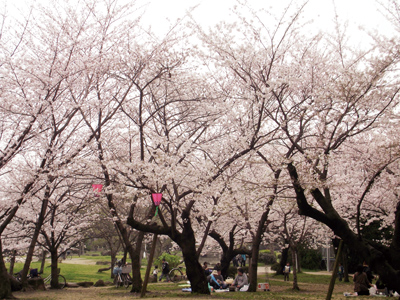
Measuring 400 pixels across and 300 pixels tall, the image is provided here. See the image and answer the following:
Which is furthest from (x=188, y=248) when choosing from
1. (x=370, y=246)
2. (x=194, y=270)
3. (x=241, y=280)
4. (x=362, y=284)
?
(x=362, y=284)

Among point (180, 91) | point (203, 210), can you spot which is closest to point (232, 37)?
point (180, 91)

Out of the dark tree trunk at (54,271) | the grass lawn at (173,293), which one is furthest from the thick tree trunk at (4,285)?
the dark tree trunk at (54,271)

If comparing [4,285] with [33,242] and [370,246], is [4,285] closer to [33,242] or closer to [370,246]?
[33,242]

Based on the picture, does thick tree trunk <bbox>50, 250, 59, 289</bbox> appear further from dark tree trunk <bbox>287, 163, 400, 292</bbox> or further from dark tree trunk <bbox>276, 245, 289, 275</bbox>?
dark tree trunk <bbox>276, 245, 289, 275</bbox>

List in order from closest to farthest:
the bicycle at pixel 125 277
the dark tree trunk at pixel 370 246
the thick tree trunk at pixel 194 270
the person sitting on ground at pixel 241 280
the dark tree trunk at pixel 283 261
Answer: the dark tree trunk at pixel 370 246 < the thick tree trunk at pixel 194 270 < the person sitting on ground at pixel 241 280 < the bicycle at pixel 125 277 < the dark tree trunk at pixel 283 261

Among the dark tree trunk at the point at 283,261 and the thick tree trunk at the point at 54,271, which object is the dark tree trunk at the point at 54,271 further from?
the dark tree trunk at the point at 283,261

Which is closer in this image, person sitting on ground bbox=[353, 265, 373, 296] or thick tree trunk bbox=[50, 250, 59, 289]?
person sitting on ground bbox=[353, 265, 373, 296]

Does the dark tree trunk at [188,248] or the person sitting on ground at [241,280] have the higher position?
the dark tree trunk at [188,248]

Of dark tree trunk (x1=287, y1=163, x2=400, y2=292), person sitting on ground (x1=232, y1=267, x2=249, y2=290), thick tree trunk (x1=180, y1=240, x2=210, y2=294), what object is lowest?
person sitting on ground (x1=232, y1=267, x2=249, y2=290)

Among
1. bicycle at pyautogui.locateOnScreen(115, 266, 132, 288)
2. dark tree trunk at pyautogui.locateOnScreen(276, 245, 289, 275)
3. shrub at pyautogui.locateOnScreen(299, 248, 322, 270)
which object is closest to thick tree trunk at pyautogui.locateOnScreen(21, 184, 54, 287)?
bicycle at pyautogui.locateOnScreen(115, 266, 132, 288)

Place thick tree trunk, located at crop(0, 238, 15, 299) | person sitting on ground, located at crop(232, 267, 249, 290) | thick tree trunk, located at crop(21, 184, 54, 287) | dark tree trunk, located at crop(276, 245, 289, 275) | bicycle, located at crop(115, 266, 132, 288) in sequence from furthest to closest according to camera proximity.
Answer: dark tree trunk, located at crop(276, 245, 289, 275) < bicycle, located at crop(115, 266, 132, 288) < person sitting on ground, located at crop(232, 267, 249, 290) < thick tree trunk, located at crop(21, 184, 54, 287) < thick tree trunk, located at crop(0, 238, 15, 299)

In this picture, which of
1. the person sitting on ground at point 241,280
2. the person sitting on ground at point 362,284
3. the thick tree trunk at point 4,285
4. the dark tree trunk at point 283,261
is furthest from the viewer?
the dark tree trunk at point 283,261

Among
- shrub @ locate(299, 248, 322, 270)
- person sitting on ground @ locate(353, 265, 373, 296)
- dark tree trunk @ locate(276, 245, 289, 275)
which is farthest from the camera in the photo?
shrub @ locate(299, 248, 322, 270)

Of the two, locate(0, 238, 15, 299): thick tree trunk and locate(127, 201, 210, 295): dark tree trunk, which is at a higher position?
locate(127, 201, 210, 295): dark tree trunk
